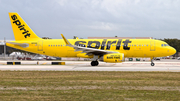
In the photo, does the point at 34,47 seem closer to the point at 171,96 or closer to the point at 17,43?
the point at 17,43

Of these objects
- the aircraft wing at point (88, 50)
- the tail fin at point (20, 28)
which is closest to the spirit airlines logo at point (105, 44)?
the aircraft wing at point (88, 50)

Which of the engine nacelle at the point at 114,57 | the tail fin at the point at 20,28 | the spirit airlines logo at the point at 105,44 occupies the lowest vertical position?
the engine nacelle at the point at 114,57

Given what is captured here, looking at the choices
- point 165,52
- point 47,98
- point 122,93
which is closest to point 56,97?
point 47,98

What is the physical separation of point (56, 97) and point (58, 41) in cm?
2950

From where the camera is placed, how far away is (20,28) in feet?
136

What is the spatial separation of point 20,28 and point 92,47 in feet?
39.5

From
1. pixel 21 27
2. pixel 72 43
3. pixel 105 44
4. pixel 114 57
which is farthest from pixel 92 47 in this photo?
pixel 21 27

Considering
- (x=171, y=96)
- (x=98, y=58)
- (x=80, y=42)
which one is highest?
(x=80, y=42)

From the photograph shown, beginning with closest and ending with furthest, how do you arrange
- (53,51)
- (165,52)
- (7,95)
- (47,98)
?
(47,98)
(7,95)
(165,52)
(53,51)

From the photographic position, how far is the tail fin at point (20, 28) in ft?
136

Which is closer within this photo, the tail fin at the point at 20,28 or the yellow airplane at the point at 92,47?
the yellow airplane at the point at 92,47

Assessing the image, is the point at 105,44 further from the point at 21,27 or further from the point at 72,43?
the point at 21,27

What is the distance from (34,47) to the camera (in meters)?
41.0

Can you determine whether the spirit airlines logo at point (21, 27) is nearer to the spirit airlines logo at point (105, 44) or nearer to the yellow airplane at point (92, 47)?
the yellow airplane at point (92, 47)
